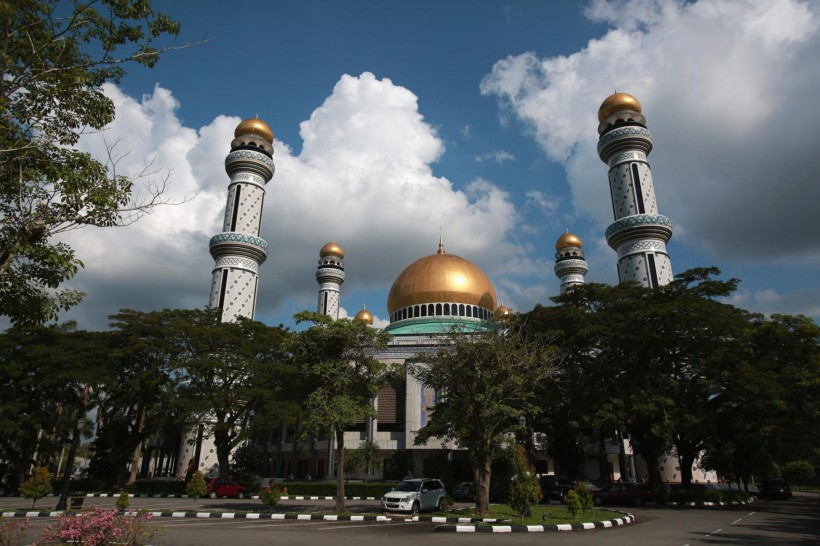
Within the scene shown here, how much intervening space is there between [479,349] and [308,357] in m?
6.68

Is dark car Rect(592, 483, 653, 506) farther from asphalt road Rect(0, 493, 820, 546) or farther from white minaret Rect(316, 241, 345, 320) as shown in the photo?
white minaret Rect(316, 241, 345, 320)

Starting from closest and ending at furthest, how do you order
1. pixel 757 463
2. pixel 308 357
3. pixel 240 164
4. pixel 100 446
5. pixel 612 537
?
pixel 612 537 < pixel 308 357 < pixel 757 463 < pixel 100 446 < pixel 240 164

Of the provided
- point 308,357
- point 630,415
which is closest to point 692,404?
point 630,415

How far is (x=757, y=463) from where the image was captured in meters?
27.5

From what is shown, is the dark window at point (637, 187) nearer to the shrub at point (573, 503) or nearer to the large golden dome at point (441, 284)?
the large golden dome at point (441, 284)

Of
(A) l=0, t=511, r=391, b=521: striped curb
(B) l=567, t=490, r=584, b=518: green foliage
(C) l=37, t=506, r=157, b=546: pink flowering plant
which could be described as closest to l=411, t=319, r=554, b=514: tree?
(B) l=567, t=490, r=584, b=518: green foliage

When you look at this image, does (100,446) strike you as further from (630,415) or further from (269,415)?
(630,415)

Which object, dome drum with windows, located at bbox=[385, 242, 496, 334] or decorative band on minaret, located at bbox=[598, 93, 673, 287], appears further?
dome drum with windows, located at bbox=[385, 242, 496, 334]

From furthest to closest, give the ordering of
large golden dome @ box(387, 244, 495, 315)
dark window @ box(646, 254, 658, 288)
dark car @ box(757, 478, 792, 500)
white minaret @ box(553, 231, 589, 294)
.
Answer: white minaret @ box(553, 231, 589, 294), large golden dome @ box(387, 244, 495, 315), dark window @ box(646, 254, 658, 288), dark car @ box(757, 478, 792, 500)

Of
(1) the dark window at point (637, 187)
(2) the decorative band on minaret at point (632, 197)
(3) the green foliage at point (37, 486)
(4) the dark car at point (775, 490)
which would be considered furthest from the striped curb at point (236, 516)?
(1) the dark window at point (637, 187)

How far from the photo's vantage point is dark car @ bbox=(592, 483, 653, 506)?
82.2 ft

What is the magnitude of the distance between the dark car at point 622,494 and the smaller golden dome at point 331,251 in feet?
143

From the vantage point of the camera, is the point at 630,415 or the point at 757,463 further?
the point at 757,463

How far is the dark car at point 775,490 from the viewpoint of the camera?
30.9 metres
